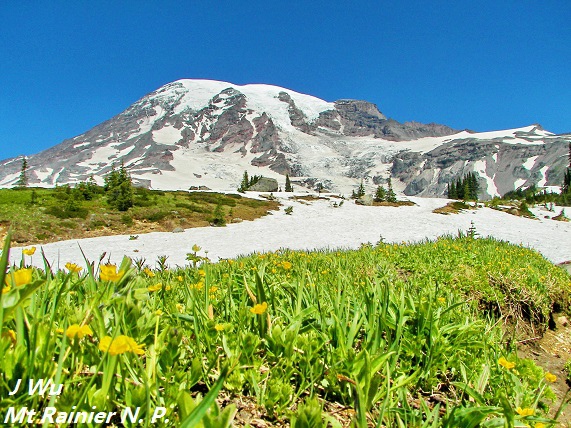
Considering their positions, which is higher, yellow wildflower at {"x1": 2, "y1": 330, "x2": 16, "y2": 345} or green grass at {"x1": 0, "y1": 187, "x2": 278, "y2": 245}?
yellow wildflower at {"x1": 2, "y1": 330, "x2": 16, "y2": 345}

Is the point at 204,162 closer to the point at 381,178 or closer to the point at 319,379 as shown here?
the point at 381,178

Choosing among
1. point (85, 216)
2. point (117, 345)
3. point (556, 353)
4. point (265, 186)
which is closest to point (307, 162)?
point (265, 186)

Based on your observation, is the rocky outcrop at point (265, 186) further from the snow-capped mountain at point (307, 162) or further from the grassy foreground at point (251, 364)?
the grassy foreground at point (251, 364)

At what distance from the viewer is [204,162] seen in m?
160

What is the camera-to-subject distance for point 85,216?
1906cm

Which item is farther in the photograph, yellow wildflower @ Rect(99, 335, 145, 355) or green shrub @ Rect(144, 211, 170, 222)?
green shrub @ Rect(144, 211, 170, 222)

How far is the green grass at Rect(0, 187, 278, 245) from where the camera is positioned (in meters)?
16.1

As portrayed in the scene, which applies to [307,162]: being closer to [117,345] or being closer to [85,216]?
[85,216]

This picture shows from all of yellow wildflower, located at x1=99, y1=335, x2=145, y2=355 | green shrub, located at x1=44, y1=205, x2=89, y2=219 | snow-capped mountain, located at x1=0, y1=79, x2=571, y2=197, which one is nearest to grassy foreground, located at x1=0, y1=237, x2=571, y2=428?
yellow wildflower, located at x1=99, y1=335, x2=145, y2=355

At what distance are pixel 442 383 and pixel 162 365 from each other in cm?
130

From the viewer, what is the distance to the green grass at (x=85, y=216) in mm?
16125

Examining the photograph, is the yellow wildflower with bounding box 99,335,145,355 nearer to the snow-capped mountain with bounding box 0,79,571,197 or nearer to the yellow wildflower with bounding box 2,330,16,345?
the yellow wildflower with bounding box 2,330,16,345

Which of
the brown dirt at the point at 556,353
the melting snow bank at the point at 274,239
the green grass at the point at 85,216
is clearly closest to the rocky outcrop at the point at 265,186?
the green grass at the point at 85,216

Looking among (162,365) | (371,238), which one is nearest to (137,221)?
(371,238)
